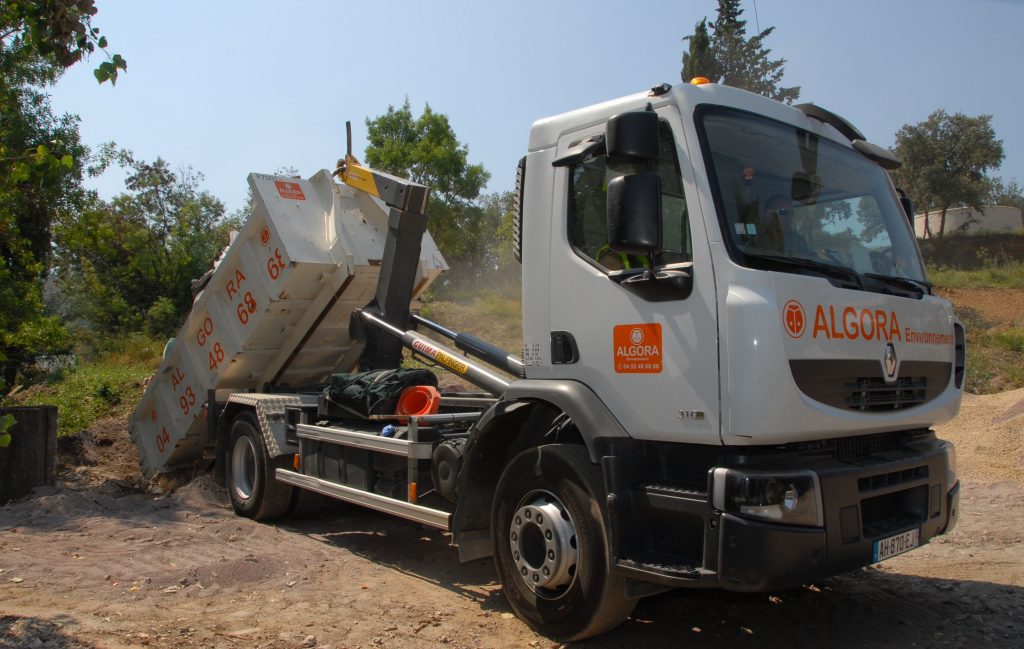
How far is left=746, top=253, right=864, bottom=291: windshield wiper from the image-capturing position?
3.75 meters

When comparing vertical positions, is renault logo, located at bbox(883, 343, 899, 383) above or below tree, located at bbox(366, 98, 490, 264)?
below

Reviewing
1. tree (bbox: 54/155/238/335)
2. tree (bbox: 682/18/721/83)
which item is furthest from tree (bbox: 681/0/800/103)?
tree (bbox: 54/155/238/335)

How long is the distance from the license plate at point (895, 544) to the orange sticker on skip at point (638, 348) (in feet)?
4.22

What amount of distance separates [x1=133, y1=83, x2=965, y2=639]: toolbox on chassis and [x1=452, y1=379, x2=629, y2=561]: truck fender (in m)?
0.01

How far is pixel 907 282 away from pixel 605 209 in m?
1.69

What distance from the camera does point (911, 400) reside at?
13.6 feet

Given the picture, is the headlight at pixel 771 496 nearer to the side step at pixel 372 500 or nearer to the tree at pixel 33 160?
the side step at pixel 372 500

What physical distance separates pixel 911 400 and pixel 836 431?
70 cm

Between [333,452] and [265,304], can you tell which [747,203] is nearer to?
[333,452]

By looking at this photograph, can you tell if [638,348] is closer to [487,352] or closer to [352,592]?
[352,592]

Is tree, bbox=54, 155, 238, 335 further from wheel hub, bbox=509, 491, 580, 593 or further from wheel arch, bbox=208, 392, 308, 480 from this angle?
wheel hub, bbox=509, 491, 580, 593

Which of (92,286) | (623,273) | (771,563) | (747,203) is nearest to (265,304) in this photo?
(623,273)

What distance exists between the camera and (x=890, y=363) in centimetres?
396

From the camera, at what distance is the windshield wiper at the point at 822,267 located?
12.3ft
